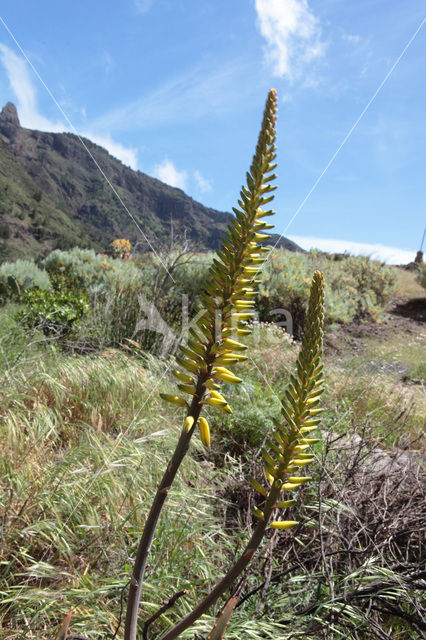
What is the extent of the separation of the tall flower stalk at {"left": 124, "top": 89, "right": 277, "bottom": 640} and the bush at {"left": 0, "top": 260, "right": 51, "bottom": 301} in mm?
9981

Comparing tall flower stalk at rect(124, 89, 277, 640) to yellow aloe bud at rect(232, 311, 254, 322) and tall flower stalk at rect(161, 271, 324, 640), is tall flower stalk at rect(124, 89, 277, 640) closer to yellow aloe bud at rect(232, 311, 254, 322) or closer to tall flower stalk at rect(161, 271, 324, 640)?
yellow aloe bud at rect(232, 311, 254, 322)

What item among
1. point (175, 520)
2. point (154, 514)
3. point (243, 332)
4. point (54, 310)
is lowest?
point (175, 520)

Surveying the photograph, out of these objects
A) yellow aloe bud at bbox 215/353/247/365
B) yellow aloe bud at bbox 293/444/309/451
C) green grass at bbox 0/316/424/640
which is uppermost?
yellow aloe bud at bbox 215/353/247/365

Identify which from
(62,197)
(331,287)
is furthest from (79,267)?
(62,197)

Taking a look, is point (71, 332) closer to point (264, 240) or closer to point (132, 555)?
point (132, 555)

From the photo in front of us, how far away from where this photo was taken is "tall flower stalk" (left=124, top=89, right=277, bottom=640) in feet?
2.92

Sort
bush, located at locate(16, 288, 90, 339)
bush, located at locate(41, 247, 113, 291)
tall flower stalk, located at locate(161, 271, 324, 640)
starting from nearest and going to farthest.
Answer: tall flower stalk, located at locate(161, 271, 324, 640), bush, located at locate(16, 288, 90, 339), bush, located at locate(41, 247, 113, 291)

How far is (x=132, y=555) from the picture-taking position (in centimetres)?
231

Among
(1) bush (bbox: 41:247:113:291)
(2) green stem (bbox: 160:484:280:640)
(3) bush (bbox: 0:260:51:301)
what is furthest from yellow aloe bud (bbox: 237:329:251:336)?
(3) bush (bbox: 0:260:51:301)

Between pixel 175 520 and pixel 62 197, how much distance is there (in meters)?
163

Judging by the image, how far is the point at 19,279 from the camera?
10281 millimetres

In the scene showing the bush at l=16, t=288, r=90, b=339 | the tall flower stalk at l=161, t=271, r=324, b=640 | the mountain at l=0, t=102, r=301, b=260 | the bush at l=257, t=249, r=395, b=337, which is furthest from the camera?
the mountain at l=0, t=102, r=301, b=260

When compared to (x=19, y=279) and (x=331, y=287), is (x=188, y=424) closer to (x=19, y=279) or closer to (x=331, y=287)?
(x=19, y=279)

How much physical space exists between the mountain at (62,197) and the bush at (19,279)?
4677 centimetres
